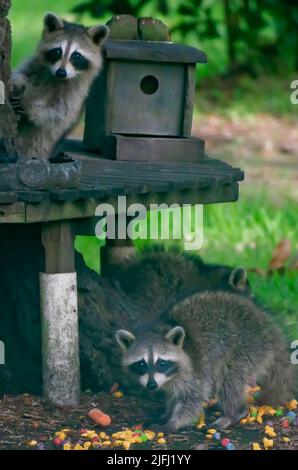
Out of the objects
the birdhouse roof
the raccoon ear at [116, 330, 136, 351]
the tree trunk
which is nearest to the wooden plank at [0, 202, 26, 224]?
the tree trunk

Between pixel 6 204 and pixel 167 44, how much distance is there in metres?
1.96

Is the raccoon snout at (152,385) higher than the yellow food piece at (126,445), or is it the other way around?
the raccoon snout at (152,385)

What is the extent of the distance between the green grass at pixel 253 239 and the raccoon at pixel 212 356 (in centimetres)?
133

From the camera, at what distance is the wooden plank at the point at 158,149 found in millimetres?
6355

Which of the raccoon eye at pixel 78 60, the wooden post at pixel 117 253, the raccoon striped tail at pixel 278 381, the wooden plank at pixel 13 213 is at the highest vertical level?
the raccoon eye at pixel 78 60

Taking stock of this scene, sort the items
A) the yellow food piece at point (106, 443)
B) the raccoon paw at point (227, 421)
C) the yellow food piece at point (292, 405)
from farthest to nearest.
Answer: the yellow food piece at point (292, 405) → the raccoon paw at point (227, 421) → the yellow food piece at point (106, 443)

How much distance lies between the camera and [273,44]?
14219mm

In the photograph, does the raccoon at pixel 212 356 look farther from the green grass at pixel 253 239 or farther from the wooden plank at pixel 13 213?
the green grass at pixel 253 239

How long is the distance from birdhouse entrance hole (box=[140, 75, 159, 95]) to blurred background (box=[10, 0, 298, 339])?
1.56 meters

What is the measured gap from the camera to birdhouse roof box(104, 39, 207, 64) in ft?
21.0

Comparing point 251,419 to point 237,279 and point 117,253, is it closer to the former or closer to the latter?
point 237,279

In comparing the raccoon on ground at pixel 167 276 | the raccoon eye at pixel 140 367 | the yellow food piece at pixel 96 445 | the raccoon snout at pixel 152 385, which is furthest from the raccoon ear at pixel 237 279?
the yellow food piece at pixel 96 445

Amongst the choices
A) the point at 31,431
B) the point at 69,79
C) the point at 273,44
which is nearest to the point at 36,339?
the point at 31,431

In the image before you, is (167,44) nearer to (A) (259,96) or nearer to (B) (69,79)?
(B) (69,79)
